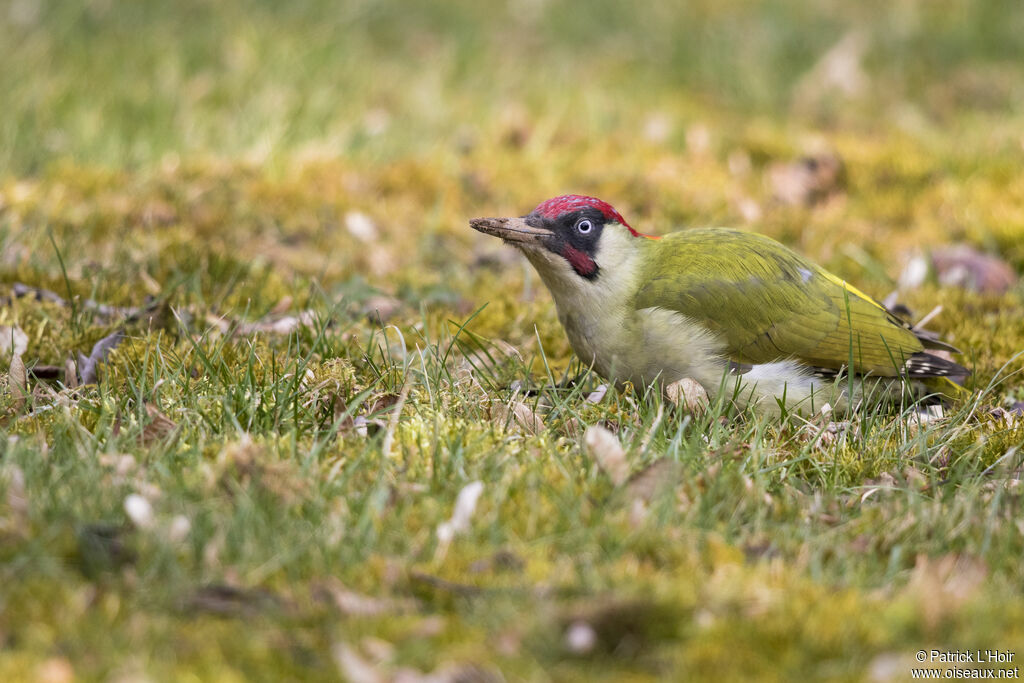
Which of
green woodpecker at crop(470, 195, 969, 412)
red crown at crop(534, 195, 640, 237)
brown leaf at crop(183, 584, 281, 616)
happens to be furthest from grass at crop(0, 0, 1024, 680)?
red crown at crop(534, 195, 640, 237)

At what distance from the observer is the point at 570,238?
4.15 meters

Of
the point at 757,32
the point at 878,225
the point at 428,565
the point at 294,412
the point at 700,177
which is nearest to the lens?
the point at 428,565

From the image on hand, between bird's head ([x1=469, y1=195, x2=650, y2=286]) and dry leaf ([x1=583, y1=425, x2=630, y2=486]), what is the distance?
1013 millimetres

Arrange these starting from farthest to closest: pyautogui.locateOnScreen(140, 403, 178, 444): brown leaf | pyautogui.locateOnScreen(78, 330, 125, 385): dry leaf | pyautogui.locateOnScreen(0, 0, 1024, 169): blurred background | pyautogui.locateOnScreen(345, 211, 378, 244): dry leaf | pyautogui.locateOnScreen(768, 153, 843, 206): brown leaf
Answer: pyautogui.locateOnScreen(0, 0, 1024, 169): blurred background → pyautogui.locateOnScreen(768, 153, 843, 206): brown leaf → pyautogui.locateOnScreen(345, 211, 378, 244): dry leaf → pyautogui.locateOnScreen(78, 330, 125, 385): dry leaf → pyautogui.locateOnScreen(140, 403, 178, 444): brown leaf

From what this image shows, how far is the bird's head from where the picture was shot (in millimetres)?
4105

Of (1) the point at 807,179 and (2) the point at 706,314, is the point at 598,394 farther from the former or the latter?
(1) the point at 807,179

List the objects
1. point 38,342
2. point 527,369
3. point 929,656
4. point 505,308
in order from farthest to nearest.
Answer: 1. point 505,308
2. point 38,342
3. point 527,369
4. point 929,656

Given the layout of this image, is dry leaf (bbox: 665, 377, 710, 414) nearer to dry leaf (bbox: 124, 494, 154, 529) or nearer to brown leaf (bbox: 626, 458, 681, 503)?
brown leaf (bbox: 626, 458, 681, 503)

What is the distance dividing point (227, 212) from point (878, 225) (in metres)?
3.58

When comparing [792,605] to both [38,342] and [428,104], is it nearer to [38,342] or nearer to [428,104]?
[38,342]

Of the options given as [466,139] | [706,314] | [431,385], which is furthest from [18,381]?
[466,139]

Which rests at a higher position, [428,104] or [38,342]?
[428,104]

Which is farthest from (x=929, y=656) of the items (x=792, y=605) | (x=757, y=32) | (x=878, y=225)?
(x=757, y=32)

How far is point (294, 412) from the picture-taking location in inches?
135
